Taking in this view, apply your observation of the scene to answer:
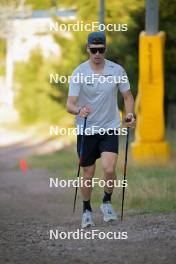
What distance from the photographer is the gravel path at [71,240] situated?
690 centimetres

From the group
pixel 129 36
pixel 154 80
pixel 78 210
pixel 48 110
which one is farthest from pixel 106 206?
pixel 48 110

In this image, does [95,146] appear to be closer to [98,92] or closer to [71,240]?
[98,92]

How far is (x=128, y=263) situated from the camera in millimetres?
6668

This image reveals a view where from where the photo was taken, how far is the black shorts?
8609 mm

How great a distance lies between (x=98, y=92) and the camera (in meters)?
8.39

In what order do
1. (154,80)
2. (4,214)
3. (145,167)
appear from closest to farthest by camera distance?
1. (4,214)
2. (145,167)
3. (154,80)

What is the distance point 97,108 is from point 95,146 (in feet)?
1.62

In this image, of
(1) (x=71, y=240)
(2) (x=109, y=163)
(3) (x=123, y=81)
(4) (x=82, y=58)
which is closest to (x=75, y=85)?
(3) (x=123, y=81)

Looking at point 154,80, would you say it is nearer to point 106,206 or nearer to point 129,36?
point 129,36

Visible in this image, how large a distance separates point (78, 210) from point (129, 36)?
Answer: 13463mm

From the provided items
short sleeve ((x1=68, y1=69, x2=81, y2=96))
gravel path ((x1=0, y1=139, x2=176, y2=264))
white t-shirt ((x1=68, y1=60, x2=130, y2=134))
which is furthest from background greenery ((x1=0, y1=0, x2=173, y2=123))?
short sleeve ((x1=68, y1=69, x2=81, y2=96))

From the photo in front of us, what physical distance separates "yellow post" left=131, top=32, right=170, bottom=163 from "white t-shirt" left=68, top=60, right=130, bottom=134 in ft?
26.6

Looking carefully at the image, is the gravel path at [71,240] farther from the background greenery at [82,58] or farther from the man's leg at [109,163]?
the background greenery at [82,58]

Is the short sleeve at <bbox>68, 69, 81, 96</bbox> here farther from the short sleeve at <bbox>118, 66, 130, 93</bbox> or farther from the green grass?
the green grass
